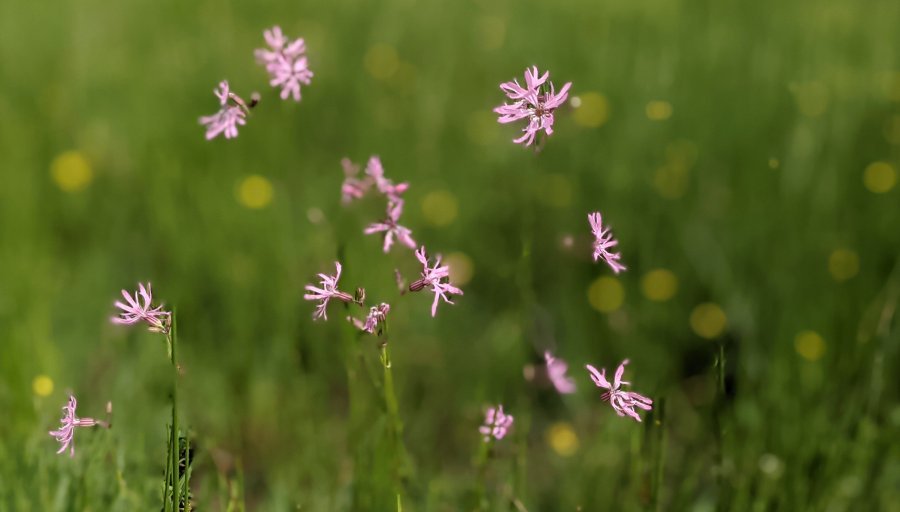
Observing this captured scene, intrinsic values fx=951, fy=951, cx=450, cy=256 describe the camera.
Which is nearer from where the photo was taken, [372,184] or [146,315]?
[146,315]

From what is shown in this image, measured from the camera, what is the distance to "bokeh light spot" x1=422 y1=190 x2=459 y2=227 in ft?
9.34

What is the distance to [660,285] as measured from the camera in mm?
2547

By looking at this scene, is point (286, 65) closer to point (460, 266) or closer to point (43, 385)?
point (43, 385)

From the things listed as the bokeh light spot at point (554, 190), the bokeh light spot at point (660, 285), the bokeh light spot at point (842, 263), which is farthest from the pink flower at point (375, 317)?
the bokeh light spot at point (554, 190)

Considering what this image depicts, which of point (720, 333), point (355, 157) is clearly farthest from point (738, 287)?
point (355, 157)

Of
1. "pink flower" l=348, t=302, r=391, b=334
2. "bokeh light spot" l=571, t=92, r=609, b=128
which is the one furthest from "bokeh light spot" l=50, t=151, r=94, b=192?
"pink flower" l=348, t=302, r=391, b=334

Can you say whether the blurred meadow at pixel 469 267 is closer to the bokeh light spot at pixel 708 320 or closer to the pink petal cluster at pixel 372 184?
the bokeh light spot at pixel 708 320

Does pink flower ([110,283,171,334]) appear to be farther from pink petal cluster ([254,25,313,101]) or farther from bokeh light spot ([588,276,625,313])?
bokeh light spot ([588,276,625,313])

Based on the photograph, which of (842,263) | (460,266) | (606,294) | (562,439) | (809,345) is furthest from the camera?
(460,266)

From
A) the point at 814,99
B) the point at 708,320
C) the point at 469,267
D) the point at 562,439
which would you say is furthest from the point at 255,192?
the point at 814,99

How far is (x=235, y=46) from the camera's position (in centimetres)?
356

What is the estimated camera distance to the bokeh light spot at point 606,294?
256cm

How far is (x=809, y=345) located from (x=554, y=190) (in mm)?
921

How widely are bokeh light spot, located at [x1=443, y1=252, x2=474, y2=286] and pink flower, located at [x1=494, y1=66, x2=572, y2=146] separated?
1.65 metres
